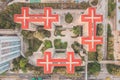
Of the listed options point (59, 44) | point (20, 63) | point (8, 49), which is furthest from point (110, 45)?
point (8, 49)

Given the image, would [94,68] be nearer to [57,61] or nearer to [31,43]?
[57,61]

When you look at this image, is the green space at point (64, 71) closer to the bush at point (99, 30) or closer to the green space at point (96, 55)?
the green space at point (96, 55)

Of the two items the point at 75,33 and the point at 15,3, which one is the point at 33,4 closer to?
the point at 15,3

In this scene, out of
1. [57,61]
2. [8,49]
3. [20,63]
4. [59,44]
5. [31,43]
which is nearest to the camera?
[8,49]

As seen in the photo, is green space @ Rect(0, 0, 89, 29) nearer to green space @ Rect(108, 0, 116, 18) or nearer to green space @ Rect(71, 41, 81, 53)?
green space @ Rect(108, 0, 116, 18)

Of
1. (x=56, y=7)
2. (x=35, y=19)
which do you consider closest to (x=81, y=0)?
(x=56, y=7)

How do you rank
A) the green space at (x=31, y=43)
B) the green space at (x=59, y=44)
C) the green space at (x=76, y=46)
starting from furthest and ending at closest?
the green space at (x=59, y=44)
the green space at (x=31, y=43)
the green space at (x=76, y=46)

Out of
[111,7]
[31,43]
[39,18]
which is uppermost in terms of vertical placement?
[111,7]

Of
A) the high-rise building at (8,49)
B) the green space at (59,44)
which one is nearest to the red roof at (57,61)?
the high-rise building at (8,49)
